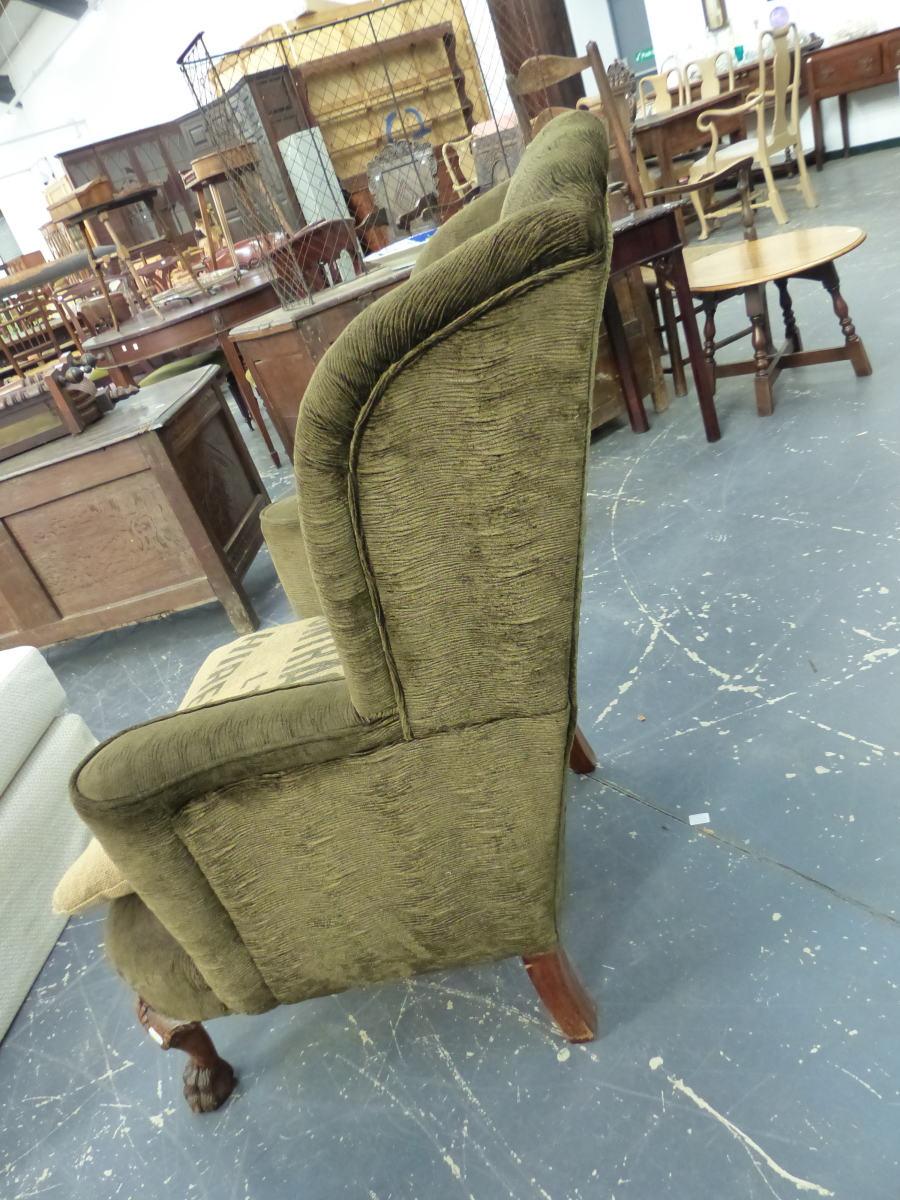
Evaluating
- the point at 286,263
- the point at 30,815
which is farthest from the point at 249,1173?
the point at 286,263

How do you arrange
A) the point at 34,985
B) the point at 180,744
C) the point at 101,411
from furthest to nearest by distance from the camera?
the point at 101,411, the point at 34,985, the point at 180,744

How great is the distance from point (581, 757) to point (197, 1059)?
84 centimetres

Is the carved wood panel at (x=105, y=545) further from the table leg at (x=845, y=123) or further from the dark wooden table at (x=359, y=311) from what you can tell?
the table leg at (x=845, y=123)

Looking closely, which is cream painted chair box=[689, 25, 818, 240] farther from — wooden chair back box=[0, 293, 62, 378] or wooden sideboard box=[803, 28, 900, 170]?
wooden chair back box=[0, 293, 62, 378]

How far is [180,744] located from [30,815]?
101 centimetres

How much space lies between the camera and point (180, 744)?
85cm

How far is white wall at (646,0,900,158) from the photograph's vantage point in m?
6.11

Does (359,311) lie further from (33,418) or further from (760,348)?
(760,348)

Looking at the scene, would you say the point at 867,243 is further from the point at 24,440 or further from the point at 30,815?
the point at 30,815


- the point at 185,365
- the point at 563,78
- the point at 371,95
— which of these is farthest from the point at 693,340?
the point at 371,95

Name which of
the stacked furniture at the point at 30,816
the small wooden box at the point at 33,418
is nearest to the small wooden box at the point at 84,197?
the small wooden box at the point at 33,418

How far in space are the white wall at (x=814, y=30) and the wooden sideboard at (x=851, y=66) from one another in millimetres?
275

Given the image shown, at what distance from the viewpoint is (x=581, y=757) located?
1.55m

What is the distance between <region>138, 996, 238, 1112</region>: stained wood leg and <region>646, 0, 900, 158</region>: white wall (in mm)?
7848
